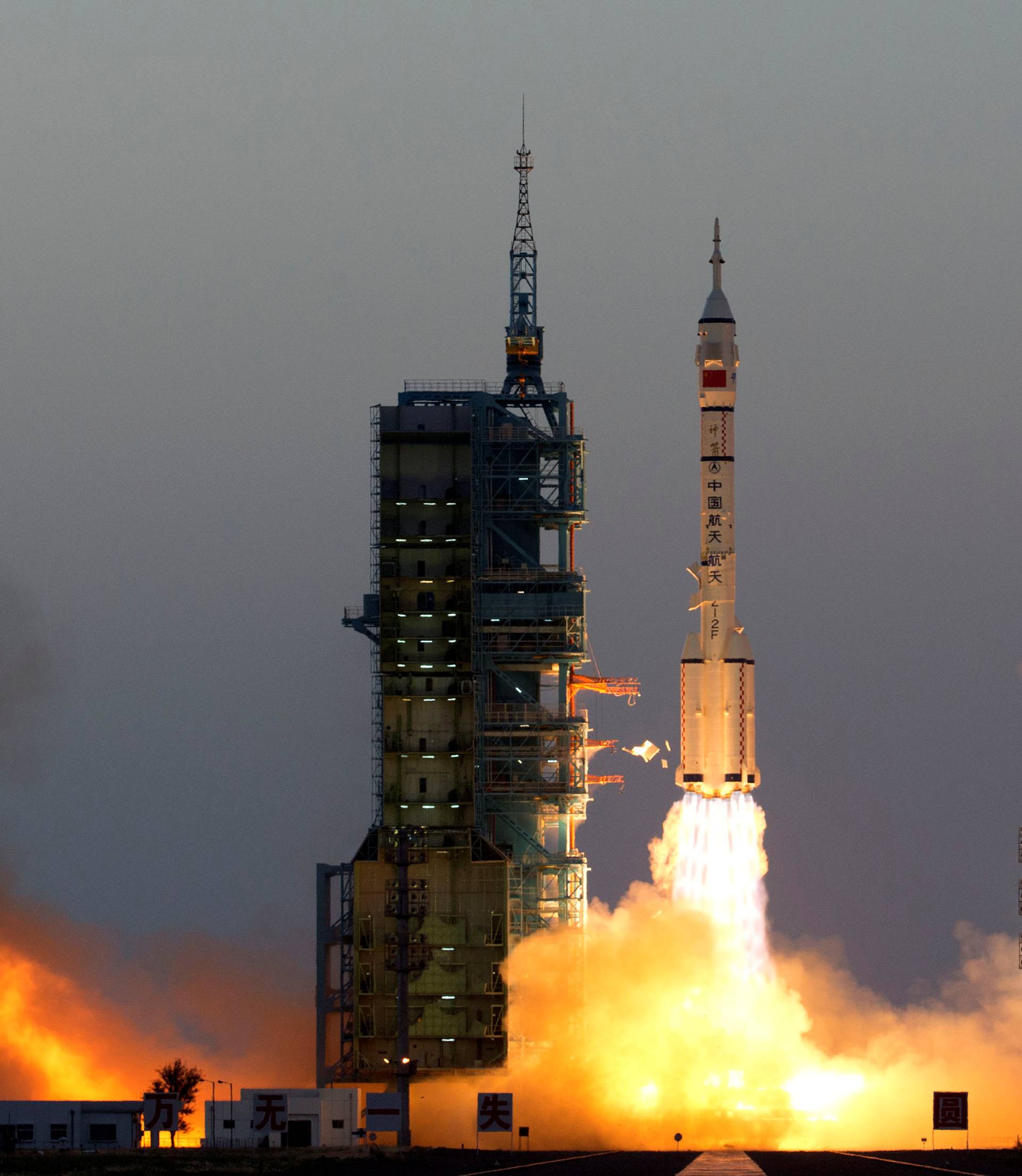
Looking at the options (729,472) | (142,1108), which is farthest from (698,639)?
(142,1108)

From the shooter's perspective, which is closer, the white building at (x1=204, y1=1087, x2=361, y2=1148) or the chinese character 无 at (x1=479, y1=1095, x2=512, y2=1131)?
the chinese character 无 at (x1=479, y1=1095, x2=512, y2=1131)

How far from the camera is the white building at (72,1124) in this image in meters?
122

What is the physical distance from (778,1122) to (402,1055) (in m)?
15.4

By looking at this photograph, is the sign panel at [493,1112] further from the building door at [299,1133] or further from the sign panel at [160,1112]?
the sign panel at [160,1112]

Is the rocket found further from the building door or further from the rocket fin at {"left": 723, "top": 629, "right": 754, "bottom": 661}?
the building door

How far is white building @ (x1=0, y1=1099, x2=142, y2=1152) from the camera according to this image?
122 meters

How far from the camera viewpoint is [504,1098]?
11594 cm

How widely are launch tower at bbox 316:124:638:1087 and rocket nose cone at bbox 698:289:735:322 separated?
9.92m

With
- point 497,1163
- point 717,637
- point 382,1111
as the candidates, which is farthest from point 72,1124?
point 717,637

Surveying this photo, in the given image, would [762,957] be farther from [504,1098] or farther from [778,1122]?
[504,1098]

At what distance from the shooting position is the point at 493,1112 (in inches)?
4461

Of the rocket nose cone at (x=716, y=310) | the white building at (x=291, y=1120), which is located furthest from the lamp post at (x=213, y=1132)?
the rocket nose cone at (x=716, y=310)

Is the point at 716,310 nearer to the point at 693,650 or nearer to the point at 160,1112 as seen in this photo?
the point at 693,650

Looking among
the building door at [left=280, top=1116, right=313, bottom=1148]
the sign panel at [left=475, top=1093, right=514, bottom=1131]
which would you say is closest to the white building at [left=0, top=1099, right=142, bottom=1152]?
the building door at [left=280, top=1116, right=313, bottom=1148]
